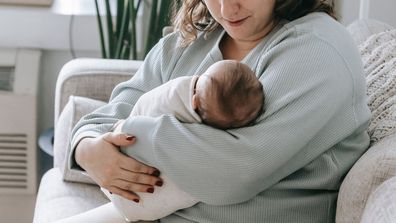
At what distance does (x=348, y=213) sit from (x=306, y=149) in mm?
136

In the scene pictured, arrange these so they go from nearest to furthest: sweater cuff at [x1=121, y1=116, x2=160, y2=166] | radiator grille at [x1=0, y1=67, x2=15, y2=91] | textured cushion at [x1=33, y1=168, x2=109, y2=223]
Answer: sweater cuff at [x1=121, y1=116, x2=160, y2=166] < textured cushion at [x1=33, y1=168, x2=109, y2=223] < radiator grille at [x1=0, y1=67, x2=15, y2=91]

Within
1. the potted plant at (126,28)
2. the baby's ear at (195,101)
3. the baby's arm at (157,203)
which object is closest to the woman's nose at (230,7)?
the baby's ear at (195,101)

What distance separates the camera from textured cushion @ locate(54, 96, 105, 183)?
1968 millimetres

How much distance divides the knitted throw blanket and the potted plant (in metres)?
0.90

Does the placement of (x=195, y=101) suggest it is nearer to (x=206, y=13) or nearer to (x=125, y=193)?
(x=125, y=193)

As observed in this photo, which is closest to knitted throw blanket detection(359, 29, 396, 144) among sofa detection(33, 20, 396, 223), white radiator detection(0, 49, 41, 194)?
sofa detection(33, 20, 396, 223)

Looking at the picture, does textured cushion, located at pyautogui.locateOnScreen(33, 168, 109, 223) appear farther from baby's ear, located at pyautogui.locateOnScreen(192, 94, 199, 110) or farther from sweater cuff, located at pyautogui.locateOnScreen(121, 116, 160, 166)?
baby's ear, located at pyautogui.locateOnScreen(192, 94, 199, 110)

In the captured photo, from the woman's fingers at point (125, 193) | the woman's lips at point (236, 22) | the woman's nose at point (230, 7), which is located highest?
the woman's nose at point (230, 7)

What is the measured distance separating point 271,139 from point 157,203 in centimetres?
26

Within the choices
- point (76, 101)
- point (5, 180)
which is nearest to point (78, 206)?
point (76, 101)

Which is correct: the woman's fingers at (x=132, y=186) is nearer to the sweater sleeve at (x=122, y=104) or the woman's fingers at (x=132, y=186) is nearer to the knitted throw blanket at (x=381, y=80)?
the sweater sleeve at (x=122, y=104)

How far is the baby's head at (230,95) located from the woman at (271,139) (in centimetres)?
2

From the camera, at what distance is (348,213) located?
1287mm

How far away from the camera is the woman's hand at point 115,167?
1.41 m
